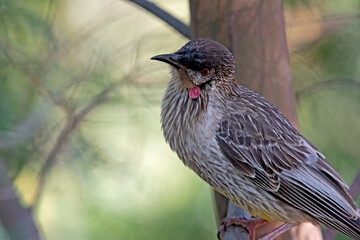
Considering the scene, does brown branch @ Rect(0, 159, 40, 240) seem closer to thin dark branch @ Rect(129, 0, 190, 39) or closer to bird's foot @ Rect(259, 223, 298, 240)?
bird's foot @ Rect(259, 223, 298, 240)

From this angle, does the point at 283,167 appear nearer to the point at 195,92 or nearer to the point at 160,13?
the point at 195,92

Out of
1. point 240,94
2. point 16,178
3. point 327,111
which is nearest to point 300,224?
point 240,94

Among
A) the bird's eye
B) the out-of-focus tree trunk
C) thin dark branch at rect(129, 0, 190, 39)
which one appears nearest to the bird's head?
the bird's eye

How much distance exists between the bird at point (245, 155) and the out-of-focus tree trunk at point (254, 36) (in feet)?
1.38

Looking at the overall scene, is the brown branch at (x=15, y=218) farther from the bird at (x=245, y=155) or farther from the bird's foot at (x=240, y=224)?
the bird's foot at (x=240, y=224)

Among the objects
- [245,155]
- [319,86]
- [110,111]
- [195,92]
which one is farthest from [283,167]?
[110,111]

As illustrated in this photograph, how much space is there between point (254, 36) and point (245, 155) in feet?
2.77

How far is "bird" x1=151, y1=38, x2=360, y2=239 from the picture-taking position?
330cm

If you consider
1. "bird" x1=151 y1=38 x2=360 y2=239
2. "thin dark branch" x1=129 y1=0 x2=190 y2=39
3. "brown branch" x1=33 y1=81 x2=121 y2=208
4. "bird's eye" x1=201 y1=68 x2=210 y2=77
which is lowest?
"brown branch" x1=33 y1=81 x2=121 y2=208

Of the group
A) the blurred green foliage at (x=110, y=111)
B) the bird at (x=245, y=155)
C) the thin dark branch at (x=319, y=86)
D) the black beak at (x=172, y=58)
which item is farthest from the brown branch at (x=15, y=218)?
the thin dark branch at (x=319, y=86)

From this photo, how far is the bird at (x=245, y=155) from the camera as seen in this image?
130 inches

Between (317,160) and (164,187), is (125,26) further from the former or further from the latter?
(317,160)

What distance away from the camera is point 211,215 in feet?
18.0

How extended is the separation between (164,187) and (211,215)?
0.53m
